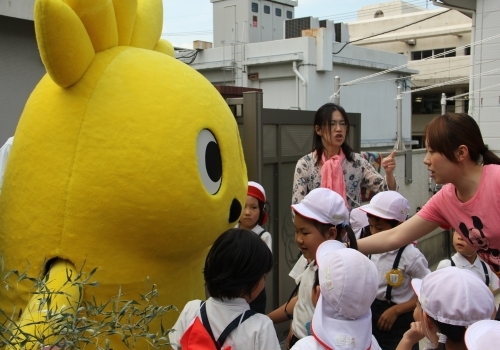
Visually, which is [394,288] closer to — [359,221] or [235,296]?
[359,221]

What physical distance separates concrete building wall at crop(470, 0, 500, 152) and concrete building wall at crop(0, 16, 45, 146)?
1013 centimetres

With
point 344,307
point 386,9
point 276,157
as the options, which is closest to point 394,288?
point 344,307

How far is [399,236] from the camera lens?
3.21 meters

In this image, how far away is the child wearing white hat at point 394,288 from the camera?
3.53 m

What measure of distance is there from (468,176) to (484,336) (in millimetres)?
1102

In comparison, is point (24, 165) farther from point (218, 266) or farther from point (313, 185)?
point (313, 185)

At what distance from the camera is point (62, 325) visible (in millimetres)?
1615

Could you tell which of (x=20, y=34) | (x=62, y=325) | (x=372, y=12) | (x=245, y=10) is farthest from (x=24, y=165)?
(x=372, y=12)

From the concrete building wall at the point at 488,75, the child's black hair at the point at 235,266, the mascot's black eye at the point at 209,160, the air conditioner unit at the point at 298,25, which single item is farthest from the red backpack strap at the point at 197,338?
the air conditioner unit at the point at 298,25

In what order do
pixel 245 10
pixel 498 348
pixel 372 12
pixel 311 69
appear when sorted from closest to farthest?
pixel 498 348
pixel 311 69
pixel 245 10
pixel 372 12

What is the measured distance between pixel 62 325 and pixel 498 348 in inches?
52.2

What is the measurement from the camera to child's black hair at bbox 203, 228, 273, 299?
2.47 meters

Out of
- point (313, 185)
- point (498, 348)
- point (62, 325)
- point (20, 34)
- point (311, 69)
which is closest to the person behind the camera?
point (62, 325)

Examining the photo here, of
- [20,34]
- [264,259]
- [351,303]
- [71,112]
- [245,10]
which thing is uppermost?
[245,10]
